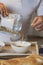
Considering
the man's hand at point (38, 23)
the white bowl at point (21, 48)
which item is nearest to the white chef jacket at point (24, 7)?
the man's hand at point (38, 23)

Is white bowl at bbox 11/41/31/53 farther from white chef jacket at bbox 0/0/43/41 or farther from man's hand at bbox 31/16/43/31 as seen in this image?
white chef jacket at bbox 0/0/43/41

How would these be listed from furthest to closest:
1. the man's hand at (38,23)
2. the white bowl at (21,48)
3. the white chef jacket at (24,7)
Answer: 1. the white chef jacket at (24,7)
2. the man's hand at (38,23)
3. the white bowl at (21,48)

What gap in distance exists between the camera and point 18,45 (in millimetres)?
973

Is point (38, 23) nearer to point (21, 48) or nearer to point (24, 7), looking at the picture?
point (21, 48)

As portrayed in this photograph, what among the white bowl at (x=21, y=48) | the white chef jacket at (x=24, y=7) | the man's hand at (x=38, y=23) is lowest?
the white bowl at (x=21, y=48)

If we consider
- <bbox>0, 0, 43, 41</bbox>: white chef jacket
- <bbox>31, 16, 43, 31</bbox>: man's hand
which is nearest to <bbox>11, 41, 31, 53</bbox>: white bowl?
<bbox>31, 16, 43, 31</bbox>: man's hand

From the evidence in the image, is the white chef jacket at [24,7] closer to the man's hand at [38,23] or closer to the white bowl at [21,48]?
the man's hand at [38,23]

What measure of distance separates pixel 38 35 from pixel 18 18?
2.14 meters

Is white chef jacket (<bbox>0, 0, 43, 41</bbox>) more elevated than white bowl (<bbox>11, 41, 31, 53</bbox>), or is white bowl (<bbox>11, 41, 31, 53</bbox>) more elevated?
white chef jacket (<bbox>0, 0, 43, 41</bbox>)

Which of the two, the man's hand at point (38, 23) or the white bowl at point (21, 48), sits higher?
the man's hand at point (38, 23)

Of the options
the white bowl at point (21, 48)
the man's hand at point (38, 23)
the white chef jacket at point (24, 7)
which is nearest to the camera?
the white bowl at point (21, 48)

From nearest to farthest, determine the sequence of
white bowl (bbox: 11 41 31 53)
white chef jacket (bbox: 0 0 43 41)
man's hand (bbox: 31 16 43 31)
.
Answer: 1. white bowl (bbox: 11 41 31 53)
2. man's hand (bbox: 31 16 43 31)
3. white chef jacket (bbox: 0 0 43 41)

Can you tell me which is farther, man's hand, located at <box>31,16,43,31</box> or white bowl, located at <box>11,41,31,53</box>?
man's hand, located at <box>31,16,43,31</box>

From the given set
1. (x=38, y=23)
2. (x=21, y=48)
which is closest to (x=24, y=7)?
(x=38, y=23)
